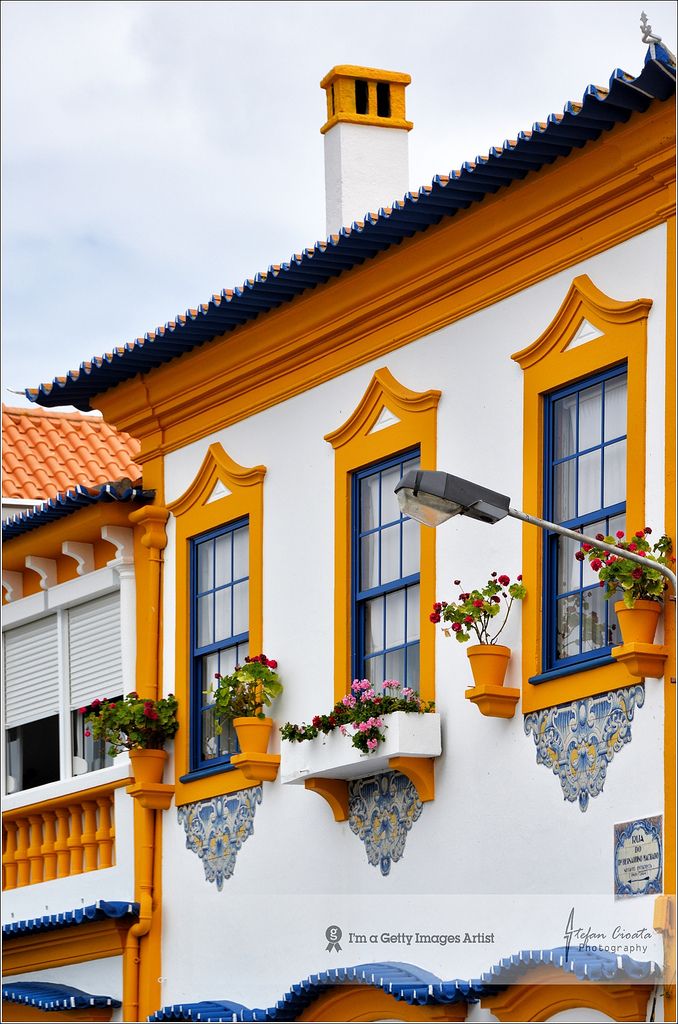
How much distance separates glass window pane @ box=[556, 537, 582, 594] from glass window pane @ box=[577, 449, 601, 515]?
9.2 inches

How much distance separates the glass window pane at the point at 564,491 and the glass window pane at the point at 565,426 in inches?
3.2

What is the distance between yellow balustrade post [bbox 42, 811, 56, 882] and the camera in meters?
17.3

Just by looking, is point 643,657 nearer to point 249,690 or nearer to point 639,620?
point 639,620

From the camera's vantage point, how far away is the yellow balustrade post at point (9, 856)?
1792 centimetres

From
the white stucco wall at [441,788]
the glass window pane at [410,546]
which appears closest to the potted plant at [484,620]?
the white stucco wall at [441,788]

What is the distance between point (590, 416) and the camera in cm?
1262

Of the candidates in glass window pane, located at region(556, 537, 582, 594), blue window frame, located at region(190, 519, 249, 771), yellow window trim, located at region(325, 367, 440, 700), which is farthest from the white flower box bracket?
blue window frame, located at region(190, 519, 249, 771)

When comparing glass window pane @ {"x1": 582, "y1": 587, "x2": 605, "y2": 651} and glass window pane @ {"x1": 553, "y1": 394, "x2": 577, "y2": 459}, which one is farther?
glass window pane @ {"x1": 553, "y1": 394, "x2": 577, "y2": 459}

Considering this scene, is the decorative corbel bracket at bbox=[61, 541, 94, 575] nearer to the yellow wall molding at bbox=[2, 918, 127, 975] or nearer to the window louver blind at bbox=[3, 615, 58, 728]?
the window louver blind at bbox=[3, 615, 58, 728]

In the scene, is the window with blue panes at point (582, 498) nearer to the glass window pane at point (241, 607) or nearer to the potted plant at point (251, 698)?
the potted plant at point (251, 698)

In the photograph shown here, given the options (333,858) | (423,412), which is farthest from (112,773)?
(423,412)

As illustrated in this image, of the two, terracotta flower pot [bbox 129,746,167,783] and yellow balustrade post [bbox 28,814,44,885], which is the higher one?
terracotta flower pot [bbox 129,746,167,783]

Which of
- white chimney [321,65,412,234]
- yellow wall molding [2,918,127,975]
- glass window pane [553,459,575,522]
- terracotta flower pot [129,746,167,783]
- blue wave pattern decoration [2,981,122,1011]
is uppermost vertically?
white chimney [321,65,412,234]

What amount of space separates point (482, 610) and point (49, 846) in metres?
6.06
